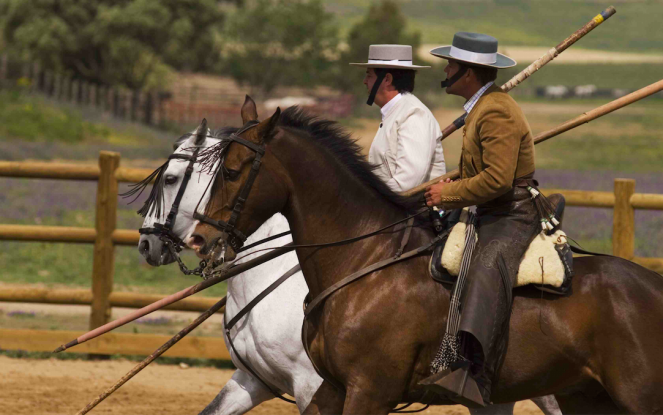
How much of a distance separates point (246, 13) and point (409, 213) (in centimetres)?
5151

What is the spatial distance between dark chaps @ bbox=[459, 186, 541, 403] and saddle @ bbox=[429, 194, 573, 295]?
0.04 m

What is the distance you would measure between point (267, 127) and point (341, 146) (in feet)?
1.36

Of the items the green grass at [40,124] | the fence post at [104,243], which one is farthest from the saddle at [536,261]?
the green grass at [40,124]

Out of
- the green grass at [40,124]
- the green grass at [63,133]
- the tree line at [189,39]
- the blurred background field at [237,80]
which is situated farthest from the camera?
the tree line at [189,39]

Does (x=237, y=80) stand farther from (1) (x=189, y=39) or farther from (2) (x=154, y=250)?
(2) (x=154, y=250)

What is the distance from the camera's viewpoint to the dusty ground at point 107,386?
645cm

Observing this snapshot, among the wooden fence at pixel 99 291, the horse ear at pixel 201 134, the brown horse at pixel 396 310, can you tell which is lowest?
Answer: the wooden fence at pixel 99 291

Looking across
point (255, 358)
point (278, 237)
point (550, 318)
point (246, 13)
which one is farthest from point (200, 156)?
Answer: point (246, 13)

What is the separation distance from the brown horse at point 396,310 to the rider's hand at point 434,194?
9.0 inches

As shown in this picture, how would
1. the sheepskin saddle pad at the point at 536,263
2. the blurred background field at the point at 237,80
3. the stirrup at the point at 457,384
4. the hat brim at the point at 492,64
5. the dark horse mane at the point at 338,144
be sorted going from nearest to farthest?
the stirrup at the point at 457,384
the sheepskin saddle pad at the point at 536,263
the hat brim at the point at 492,64
the dark horse mane at the point at 338,144
the blurred background field at the point at 237,80

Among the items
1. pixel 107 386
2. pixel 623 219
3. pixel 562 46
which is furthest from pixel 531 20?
pixel 562 46

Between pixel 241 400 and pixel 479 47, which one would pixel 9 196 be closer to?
pixel 241 400

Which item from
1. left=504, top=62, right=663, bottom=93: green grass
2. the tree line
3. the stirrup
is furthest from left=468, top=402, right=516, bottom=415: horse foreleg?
left=504, top=62, right=663, bottom=93: green grass

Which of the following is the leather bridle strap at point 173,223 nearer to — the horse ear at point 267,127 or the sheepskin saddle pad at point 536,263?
the horse ear at point 267,127
